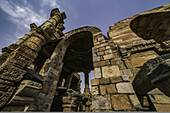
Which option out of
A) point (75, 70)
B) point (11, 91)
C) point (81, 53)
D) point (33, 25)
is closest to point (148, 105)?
point (11, 91)

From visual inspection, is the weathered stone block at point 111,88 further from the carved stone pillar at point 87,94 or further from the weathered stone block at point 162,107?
the carved stone pillar at point 87,94

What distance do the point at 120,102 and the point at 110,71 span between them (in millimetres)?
737

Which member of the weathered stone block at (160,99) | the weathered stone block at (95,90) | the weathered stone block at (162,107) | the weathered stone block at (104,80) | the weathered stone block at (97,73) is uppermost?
the weathered stone block at (97,73)

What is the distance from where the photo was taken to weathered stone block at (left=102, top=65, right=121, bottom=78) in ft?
5.58

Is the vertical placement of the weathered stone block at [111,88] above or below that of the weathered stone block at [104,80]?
below

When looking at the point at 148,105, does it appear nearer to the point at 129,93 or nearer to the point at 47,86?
the point at 129,93

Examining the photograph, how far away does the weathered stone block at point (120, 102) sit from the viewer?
1163mm

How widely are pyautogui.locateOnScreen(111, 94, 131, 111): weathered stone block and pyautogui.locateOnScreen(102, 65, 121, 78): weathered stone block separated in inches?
19.6

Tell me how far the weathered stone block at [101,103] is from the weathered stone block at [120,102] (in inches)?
4.1

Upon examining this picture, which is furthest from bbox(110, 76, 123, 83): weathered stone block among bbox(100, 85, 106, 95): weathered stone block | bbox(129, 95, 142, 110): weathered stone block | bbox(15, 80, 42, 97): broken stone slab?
bbox(15, 80, 42, 97): broken stone slab

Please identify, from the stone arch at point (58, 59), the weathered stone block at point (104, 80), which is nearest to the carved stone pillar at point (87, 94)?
the stone arch at point (58, 59)

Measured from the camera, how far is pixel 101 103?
1.32 metres

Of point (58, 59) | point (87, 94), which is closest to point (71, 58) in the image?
point (58, 59)

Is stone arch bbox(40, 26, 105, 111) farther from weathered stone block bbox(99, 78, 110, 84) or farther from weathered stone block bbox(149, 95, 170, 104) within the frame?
weathered stone block bbox(149, 95, 170, 104)
